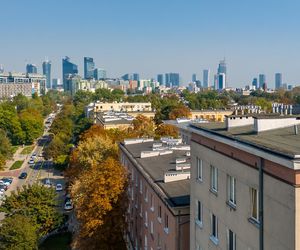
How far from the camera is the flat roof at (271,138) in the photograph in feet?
37.1

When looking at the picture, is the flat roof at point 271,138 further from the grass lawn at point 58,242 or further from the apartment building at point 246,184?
the grass lawn at point 58,242

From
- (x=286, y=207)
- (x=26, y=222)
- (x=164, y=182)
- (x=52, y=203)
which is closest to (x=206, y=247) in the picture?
(x=286, y=207)

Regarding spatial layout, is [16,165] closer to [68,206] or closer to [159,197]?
[68,206]

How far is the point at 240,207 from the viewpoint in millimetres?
13648

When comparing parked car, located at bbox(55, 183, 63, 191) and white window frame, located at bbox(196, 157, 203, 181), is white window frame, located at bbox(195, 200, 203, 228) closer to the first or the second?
white window frame, located at bbox(196, 157, 203, 181)

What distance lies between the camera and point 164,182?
84.1 ft

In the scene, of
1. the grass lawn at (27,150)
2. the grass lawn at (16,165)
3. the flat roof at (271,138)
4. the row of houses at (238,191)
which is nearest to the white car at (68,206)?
the row of houses at (238,191)

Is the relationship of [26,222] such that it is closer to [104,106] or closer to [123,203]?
[123,203]

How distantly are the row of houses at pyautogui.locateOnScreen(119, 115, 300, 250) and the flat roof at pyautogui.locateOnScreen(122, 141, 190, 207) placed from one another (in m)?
0.06

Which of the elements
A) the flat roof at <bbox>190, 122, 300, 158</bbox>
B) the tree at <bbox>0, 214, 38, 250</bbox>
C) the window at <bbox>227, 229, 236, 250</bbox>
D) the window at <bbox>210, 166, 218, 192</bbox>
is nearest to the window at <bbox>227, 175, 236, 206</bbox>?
the window at <bbox>227, 229, 236, 250</bbox>

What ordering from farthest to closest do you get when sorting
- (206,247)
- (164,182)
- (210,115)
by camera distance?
(210,115)
(164,182)
(206,247)

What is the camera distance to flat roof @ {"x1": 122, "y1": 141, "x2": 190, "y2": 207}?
22.1m

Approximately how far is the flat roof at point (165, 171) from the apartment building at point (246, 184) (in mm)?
3584

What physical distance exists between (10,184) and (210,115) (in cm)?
5129
